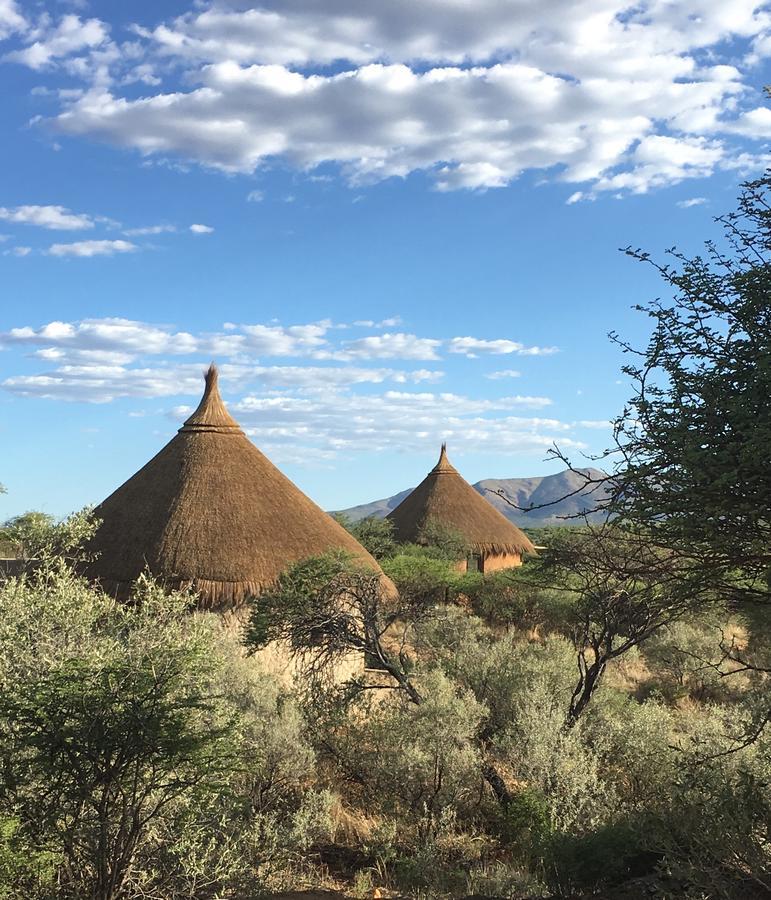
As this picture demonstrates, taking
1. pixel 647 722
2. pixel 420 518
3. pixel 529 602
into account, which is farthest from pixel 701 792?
pixel 420 518

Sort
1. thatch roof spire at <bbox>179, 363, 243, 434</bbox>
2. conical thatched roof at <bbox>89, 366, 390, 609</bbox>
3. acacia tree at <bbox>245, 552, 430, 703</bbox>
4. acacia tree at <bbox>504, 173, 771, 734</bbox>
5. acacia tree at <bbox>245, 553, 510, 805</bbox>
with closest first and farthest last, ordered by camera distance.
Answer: acacia tree at <bbox>504, 173, 771, 734</bbox> < acacia tree at <bbox>245, 553, 510, 805</bbox> < acacia tree at <bbox>245, 552, 430, 703</bbox> < conical thatched roof at <bbox>89, 366, 390, 609</bbox> < thatch roof spire at <bbox>179, 363, 243, 434</bbox>

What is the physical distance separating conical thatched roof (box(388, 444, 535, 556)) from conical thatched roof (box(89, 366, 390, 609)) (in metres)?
12.3

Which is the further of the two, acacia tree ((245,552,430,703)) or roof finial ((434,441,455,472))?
roof finial ((434,441,455,472))

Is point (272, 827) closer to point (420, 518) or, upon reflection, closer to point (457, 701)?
point (457, 701)

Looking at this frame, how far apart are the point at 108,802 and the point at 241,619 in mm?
9158

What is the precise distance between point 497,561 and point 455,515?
2.40 metres

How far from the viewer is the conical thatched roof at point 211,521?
54.0 ft

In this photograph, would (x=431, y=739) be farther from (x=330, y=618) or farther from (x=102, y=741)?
(x=102, y=741)

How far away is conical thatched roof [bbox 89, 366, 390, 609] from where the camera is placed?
16472mm

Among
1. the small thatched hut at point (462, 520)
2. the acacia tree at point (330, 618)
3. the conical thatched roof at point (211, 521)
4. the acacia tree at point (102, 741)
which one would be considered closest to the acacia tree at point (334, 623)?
the acacia tree at point (330, 618)

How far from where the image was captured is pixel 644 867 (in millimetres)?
8656

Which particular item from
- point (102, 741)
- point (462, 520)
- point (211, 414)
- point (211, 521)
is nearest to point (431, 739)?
point (102, 741)

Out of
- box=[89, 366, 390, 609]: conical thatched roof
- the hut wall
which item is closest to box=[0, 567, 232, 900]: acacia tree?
box=[89, 366, 390, 609]: conical thatched roof

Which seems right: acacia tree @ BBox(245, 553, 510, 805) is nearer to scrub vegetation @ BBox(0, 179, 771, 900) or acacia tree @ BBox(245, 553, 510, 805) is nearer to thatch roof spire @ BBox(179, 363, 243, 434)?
scrub vegetation @ BBox(0, 179, 771, 900)
